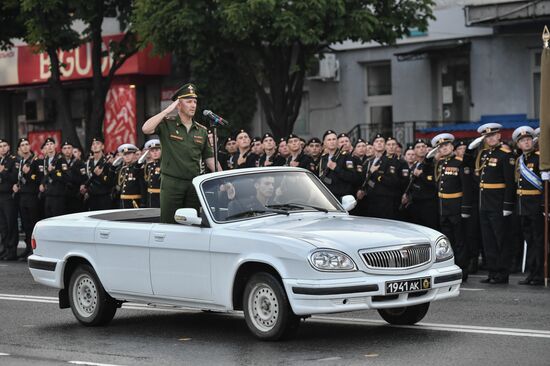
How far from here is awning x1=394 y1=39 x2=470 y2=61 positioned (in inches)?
1183

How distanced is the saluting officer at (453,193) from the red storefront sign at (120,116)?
2019 centimetres

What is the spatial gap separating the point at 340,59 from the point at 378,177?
1458 centimetres

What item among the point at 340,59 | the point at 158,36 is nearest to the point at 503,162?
the point at 158,36

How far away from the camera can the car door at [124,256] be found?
12000 millimetres

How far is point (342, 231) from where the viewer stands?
431 inches

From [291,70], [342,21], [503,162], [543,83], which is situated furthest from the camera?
[291,70]

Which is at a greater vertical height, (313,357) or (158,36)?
(158,36)

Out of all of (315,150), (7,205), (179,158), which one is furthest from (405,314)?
(7,205)

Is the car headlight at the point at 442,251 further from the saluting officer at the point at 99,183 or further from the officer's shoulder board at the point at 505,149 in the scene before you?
the saluting officer at the point at 99,183

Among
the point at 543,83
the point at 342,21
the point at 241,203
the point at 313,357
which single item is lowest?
the point at 313,357

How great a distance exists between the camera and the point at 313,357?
33.6 feet

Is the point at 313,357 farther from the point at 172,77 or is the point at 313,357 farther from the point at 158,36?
the point at 172,77

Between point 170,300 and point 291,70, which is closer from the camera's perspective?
point 170,300

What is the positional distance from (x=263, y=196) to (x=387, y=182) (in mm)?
7636
